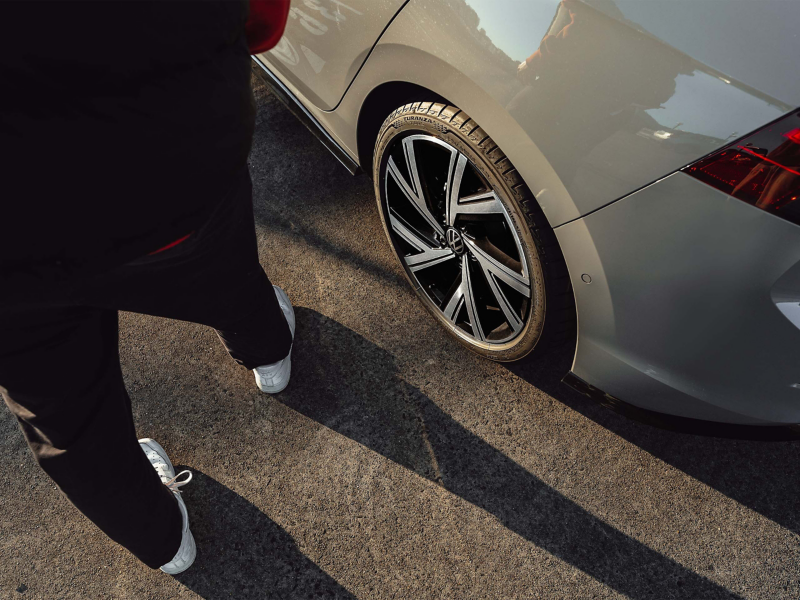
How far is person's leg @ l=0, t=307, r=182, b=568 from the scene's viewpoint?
1.13 meters

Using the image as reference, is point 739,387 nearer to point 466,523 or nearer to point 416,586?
point 466,523

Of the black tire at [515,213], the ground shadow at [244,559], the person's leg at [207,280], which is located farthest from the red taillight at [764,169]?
the ground shadow at [244,559]

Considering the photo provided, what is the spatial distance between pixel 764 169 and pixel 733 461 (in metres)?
1.20

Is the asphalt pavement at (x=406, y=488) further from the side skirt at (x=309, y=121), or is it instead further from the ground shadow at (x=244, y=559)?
the side skirt at (x=309, y=121)

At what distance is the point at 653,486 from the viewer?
1.88 meters

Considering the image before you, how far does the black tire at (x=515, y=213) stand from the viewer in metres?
1.47

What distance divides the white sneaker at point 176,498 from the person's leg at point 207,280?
49 centimetres

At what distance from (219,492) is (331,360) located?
58cm

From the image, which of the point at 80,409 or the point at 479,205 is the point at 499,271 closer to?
the point at 479,205

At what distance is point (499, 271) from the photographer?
5.61 ft

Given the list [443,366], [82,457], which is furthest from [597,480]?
[82,457]

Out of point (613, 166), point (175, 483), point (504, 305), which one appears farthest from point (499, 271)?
point (175, 483)

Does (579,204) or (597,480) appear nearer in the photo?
(579,204)

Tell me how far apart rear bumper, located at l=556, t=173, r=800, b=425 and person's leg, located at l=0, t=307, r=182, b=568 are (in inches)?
43.0
